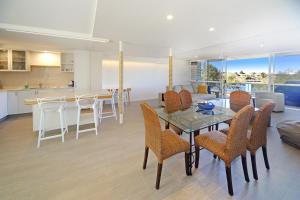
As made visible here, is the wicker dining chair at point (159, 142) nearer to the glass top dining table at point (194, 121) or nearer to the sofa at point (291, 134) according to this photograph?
the glass top dining table at point (194, 121)

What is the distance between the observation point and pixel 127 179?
208 cm

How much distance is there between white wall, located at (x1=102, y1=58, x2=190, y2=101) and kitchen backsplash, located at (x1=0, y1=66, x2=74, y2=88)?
1656 millimetres

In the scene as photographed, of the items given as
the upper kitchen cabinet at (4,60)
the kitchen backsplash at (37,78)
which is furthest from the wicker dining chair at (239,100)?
the upper kitchen cabinet at (4,60)

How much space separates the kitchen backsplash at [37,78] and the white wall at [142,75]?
1656mm

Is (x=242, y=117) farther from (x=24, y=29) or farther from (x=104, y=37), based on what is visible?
(x=24, y=29)

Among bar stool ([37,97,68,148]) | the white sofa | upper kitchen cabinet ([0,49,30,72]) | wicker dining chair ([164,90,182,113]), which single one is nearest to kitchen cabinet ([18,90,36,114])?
upper kitchen cabinet ([0,49,30,72])

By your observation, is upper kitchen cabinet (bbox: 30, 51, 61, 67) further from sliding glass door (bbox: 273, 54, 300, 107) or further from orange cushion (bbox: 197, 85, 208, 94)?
sliding glass door (bbox: 273, 54, 300, 107)

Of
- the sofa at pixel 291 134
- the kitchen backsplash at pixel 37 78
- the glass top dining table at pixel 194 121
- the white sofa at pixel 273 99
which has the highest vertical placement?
the kitchen backsplash at pixel 37 78

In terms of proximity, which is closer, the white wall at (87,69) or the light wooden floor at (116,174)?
the light wooden floor at (116,174)

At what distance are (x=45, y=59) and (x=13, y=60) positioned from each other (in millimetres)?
877

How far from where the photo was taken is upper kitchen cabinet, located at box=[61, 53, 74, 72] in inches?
236

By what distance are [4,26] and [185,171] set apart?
4412 millimetres

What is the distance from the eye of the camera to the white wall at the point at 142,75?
7.38 meters

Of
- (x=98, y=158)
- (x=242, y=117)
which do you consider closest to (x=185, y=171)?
(x=242, y=117)
